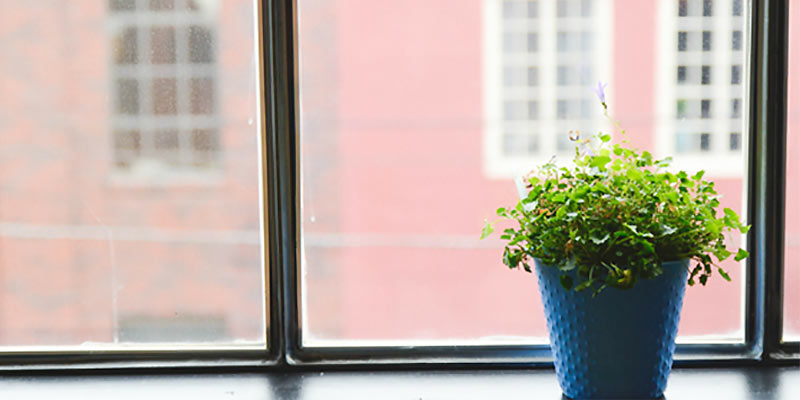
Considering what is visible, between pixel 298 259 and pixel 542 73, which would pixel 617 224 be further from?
pixel 298 259

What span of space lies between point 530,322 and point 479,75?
456 millimetres

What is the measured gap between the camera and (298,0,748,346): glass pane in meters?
1.31

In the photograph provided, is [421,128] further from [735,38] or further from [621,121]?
[735,38]

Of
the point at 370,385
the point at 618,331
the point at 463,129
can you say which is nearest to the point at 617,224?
the point at 618,331

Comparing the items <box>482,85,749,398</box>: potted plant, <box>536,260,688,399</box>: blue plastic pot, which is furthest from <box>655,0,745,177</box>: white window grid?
<box>536,260,688,399</box>: blue plastic pot

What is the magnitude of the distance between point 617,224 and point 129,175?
843mm

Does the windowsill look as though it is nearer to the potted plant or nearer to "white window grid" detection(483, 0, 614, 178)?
the potted plant

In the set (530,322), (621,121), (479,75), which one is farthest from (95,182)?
(621,121)

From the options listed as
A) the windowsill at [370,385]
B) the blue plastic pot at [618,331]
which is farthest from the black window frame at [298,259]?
the blue plastic pot at [618,331]

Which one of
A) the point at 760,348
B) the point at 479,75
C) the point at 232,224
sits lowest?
the point at 760,348

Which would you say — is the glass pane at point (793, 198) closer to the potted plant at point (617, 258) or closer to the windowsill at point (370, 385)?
the windowsill at point (370, 385)

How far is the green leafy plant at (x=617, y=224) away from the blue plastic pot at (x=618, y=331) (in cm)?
3

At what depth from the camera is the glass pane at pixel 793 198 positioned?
4.20ft

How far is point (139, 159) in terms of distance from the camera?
1330mm
